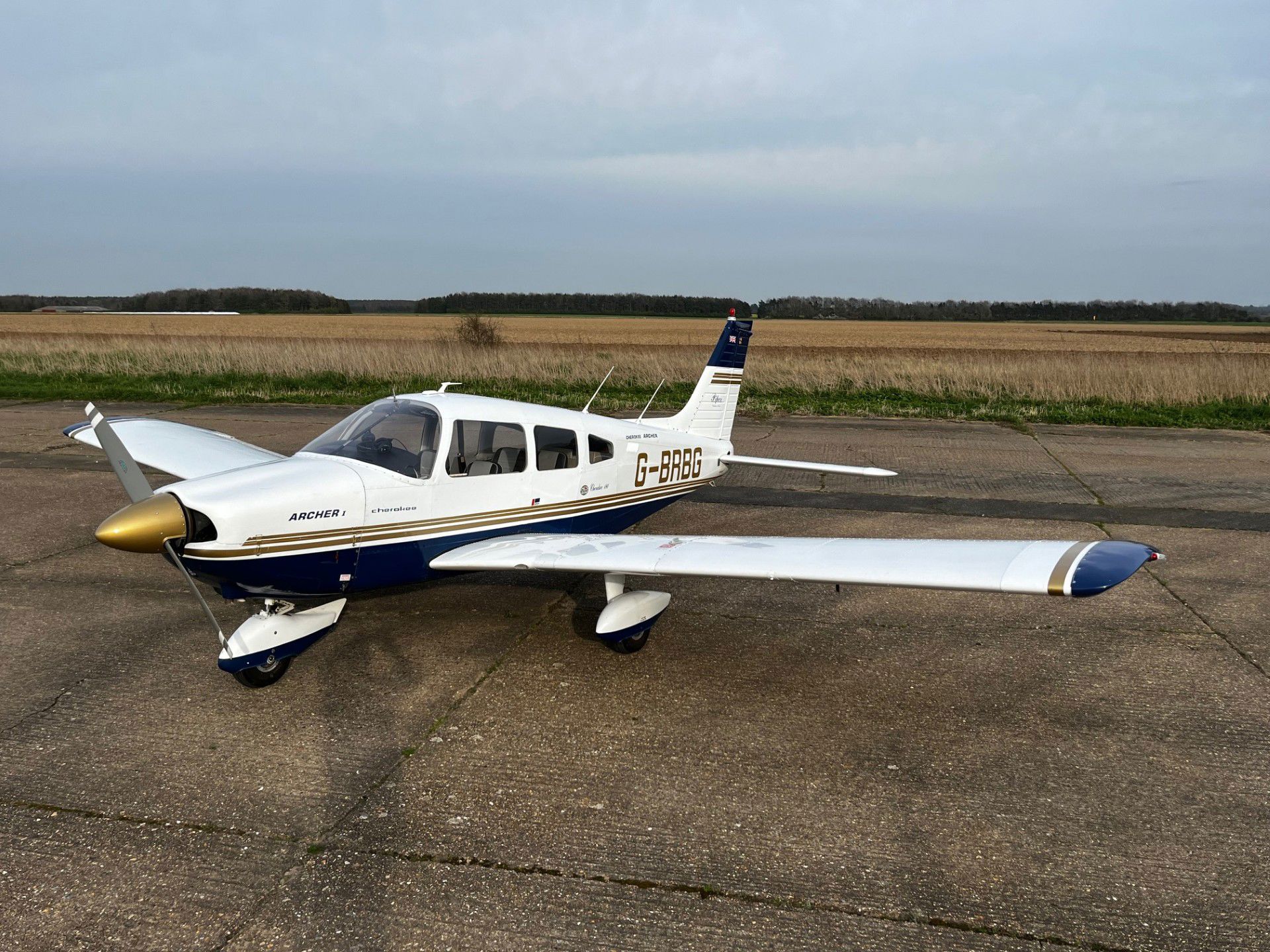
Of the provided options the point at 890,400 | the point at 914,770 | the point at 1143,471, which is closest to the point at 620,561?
the point at 914,770

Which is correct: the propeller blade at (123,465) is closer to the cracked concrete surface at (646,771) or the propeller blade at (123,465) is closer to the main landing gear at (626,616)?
the cracked concrete surface at (646,771)

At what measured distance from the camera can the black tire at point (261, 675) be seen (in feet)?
18.2

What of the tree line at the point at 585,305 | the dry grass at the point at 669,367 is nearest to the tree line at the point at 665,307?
the tree line at the point at 585,305

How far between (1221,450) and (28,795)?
56.5ft

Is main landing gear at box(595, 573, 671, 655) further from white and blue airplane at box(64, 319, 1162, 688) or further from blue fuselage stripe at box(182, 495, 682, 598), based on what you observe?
blue fuselage stripe at box(182, 495, 682, 598)

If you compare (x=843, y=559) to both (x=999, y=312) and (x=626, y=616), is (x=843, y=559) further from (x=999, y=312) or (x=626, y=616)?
(x=999, y=312)

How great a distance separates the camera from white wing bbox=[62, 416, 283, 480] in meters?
7.57

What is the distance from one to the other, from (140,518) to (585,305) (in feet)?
409

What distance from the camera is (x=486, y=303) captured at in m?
131

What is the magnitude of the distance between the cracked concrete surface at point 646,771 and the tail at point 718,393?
2200 millimetres

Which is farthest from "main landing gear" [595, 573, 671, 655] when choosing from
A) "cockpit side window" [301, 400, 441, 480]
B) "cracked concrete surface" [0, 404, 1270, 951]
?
"cockpit side window" [301, 400, 441, 480]

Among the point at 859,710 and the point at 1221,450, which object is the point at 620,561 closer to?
the point at 859,710

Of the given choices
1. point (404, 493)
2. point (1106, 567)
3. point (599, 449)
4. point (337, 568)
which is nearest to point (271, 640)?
point (337, 568)

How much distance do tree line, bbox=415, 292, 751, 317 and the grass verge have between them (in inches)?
3901
